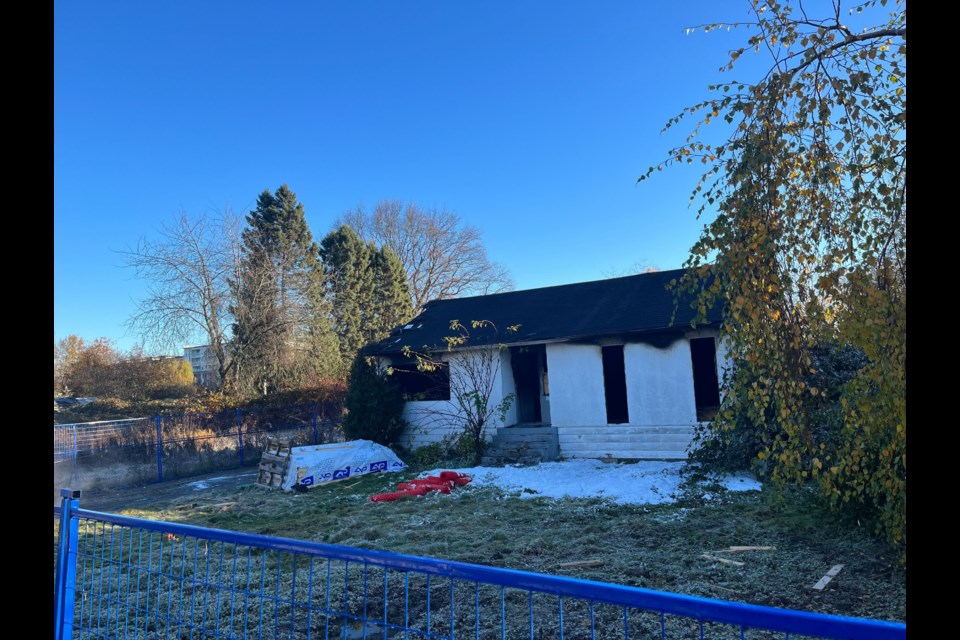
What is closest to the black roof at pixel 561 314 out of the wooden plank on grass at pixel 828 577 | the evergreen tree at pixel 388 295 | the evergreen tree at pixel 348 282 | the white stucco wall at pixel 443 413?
the white stucco wall at pixel 443 413

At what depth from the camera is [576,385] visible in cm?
1414

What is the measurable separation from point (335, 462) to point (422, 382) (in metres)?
5.28

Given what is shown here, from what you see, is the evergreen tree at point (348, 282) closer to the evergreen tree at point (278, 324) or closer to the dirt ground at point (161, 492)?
the evergreen tree at point (278, 324)

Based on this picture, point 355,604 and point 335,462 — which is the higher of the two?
point 335,462

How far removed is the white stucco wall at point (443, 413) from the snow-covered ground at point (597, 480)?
2.23 m

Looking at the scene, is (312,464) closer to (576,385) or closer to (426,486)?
(426,486)

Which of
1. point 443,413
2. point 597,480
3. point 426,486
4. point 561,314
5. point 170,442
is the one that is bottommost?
point 597,480

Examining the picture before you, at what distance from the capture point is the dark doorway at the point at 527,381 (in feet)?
53.3

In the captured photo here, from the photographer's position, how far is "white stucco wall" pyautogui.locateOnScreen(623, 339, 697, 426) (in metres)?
12.8

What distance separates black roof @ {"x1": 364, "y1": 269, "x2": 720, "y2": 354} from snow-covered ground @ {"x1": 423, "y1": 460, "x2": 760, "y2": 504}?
302cm

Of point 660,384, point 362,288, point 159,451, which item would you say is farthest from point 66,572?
point 362,288
